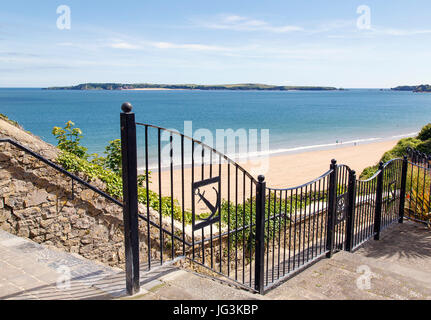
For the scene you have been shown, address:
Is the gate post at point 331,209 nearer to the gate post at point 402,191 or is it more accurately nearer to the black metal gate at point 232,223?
the black metal gate at point 232,223

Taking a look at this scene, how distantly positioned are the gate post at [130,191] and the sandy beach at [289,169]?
37.8ft

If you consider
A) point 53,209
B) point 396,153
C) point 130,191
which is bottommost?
point 396,153

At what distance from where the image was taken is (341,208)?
19.2 feet

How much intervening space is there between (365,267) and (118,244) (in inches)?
148

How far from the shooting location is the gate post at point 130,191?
3.08 meters

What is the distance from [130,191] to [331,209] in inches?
138

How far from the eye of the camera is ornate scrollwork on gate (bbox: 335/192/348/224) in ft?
18.9

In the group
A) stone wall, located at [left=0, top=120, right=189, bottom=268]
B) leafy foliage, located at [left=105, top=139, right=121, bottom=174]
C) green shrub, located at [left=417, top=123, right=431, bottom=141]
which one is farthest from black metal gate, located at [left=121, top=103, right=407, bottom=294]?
green shrub, located at [left=417, top=123, right=431, bottom=141]

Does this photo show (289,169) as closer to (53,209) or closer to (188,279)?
(53,209)

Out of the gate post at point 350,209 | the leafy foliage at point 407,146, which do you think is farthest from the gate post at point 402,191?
the leafy foliage at point 407,146

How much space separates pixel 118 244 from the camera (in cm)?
596

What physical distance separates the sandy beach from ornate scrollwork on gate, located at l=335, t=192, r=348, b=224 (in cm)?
944

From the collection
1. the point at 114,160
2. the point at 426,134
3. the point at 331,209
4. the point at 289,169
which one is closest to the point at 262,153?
the point at 289,169

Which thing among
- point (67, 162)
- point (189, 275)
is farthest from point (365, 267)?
point (67, 162)
